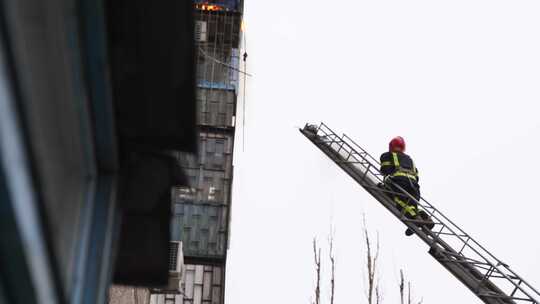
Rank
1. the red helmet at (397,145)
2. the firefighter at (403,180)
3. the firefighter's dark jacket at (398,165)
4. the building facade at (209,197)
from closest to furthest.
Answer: the firefighter at (403,180) < the firefighter's dark jacket at (398,165) < the red helmet at (397,145) < the building facade at (209,197)

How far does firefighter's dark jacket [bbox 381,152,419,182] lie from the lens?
11000 millimetres

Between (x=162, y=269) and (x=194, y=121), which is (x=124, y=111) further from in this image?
(x=162, y=269)

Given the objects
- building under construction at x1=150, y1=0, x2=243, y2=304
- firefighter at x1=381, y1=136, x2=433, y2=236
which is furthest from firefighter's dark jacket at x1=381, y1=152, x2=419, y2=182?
building under construction at x1=150, y1=0, x2=243, y2=304

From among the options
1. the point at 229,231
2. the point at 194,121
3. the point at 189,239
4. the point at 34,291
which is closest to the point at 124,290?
the point at 194,121

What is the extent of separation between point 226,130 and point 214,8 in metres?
6.58

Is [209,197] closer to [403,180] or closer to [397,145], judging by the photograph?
[397,145]

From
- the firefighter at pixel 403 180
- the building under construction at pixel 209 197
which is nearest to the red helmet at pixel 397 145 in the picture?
the firefighter at pixel 403 180

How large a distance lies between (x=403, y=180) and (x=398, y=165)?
27 centimetres

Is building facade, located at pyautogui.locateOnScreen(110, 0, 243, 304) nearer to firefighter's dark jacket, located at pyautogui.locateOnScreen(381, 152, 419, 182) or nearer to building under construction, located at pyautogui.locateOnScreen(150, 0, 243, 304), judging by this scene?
building under construction, located at pyautogui.locateOnScreen(150, 0, 243, 304)

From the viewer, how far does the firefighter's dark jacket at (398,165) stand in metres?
11.0

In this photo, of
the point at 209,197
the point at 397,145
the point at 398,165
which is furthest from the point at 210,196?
the point at 398,165

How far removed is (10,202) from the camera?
1184 millimetres

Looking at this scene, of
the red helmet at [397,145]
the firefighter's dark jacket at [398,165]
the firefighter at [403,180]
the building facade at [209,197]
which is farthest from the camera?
the building facade at [209,197]

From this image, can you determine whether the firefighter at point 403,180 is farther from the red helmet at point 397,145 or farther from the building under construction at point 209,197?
the building under construction at point 209,197
